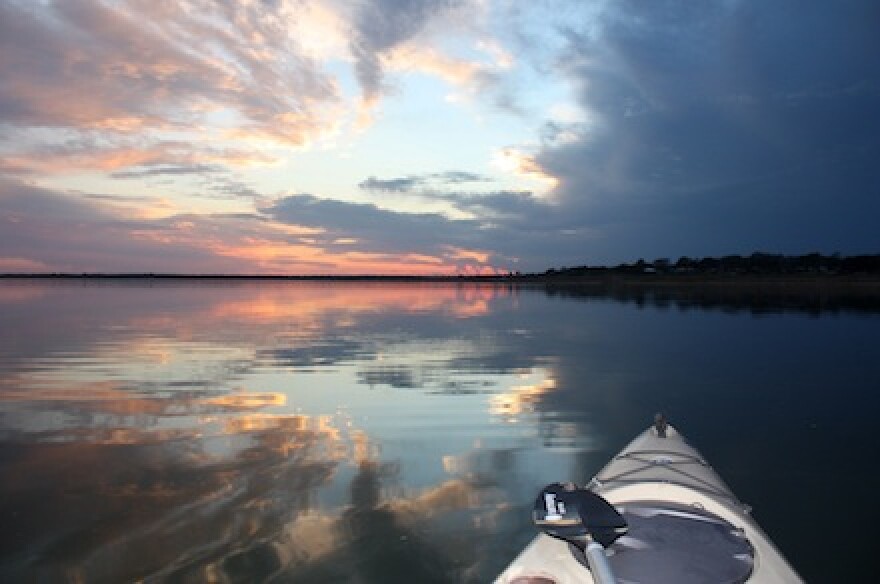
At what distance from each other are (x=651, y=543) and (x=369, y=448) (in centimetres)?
634

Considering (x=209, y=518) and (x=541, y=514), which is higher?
(x=541, y=514)

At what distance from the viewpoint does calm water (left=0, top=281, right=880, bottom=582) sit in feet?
21.2

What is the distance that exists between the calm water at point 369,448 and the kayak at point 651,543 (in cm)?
170

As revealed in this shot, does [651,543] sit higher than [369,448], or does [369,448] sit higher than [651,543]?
[651,543]

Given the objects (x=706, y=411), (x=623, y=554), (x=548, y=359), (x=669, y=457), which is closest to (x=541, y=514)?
(x=623, y=554)

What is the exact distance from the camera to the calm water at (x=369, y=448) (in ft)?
21.2

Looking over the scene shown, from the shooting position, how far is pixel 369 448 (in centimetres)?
1031

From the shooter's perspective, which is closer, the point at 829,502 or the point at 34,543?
the point at 34,543

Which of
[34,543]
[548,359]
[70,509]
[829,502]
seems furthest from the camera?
[548,359]

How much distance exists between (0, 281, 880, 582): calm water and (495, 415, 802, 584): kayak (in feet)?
5.59

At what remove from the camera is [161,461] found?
936 cm

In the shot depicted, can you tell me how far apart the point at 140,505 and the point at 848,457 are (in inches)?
429

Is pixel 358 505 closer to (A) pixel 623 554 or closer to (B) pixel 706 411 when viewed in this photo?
(A) pixel 623 554

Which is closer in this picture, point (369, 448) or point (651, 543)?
point (651, 543)
